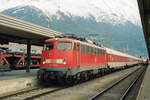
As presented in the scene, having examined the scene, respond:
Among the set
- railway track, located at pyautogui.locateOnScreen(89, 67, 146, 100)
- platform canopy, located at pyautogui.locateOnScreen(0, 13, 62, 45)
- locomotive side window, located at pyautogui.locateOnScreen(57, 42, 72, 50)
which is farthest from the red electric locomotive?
railway track, located at pyautogui.locateOnScreen(89, 67, 146, 100)

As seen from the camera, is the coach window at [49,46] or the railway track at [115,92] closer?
the railway track at [115,92]

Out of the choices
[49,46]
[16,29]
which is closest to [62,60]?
[49,46]

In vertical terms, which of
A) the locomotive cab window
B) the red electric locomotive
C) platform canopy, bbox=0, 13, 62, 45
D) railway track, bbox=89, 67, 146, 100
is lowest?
railway track, bbox=89, 67, 146, 100

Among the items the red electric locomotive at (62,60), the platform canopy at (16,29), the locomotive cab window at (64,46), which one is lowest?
the red electric locomotive at (62,60)

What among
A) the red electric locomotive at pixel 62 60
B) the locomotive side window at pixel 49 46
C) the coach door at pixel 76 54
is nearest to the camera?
the red electric locomotive at pixel 62 60

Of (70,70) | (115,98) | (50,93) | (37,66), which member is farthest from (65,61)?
(37,66)

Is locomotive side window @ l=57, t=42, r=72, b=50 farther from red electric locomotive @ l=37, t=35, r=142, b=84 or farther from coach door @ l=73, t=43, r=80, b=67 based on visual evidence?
coach door @ l=73, t=43, r=80, b=67

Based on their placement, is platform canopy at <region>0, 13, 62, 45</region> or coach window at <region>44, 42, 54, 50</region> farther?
coach window at <region>44, 42, 54, 50</region>

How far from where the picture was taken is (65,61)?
42.7 ft

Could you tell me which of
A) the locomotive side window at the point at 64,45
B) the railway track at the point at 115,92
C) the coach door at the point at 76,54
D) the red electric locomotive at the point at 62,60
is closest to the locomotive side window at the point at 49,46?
the red electric locomotive at the point at 62,60

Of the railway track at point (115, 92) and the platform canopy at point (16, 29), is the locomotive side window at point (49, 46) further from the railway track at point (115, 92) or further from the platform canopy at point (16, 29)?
the railway track at point (115, 92)

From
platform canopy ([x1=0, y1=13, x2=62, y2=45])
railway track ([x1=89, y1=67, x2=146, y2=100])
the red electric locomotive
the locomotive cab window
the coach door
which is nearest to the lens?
railway track ([x1=89, y1=67, x2=146, y2=100])

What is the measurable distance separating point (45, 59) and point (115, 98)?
19.3 ft

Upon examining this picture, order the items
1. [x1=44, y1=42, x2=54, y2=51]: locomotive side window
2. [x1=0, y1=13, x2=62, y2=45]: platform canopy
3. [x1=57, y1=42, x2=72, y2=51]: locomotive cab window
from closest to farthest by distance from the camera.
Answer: [x1=0, y1=13, x2=62, y2=45]: platform canopy < [x1=57, y1=42, x2=72, y2=51]: locomotive cab window < [x1=44, y1=42, x2=54, y2=51]: locomotive side window
